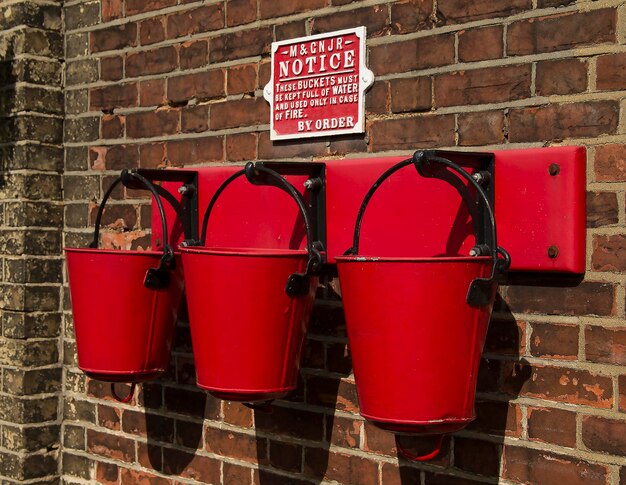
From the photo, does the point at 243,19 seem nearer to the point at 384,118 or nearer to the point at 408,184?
the point at 384,118

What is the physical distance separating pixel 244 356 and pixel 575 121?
2.71ft

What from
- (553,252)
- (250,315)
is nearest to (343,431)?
(250,315)

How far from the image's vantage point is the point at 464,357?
5.63 feet

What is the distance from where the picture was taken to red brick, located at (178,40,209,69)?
8.28 ft

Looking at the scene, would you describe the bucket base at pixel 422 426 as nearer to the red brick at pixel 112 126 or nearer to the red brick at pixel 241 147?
the red brick at pixel 241 147

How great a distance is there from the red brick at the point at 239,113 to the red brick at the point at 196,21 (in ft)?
0.73

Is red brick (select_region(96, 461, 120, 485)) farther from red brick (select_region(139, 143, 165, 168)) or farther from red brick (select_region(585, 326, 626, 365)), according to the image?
red brick (select_region(585, 326, 626, 365))

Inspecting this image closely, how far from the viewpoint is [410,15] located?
2.12m

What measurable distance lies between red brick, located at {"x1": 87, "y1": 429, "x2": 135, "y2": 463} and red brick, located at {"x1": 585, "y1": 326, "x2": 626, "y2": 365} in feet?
4.67

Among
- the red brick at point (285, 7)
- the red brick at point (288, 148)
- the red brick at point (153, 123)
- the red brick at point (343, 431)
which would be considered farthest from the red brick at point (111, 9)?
the red brick at point (343, 431)

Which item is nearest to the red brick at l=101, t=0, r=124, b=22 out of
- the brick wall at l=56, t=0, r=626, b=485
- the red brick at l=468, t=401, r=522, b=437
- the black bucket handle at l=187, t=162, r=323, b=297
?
the brick wall at l=56, t=0, r=626, b=485

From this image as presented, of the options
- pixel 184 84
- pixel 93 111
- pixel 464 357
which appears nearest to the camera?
pixel 464 357

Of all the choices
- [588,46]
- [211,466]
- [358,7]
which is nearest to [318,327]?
[211,466]

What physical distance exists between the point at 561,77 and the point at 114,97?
140cm
